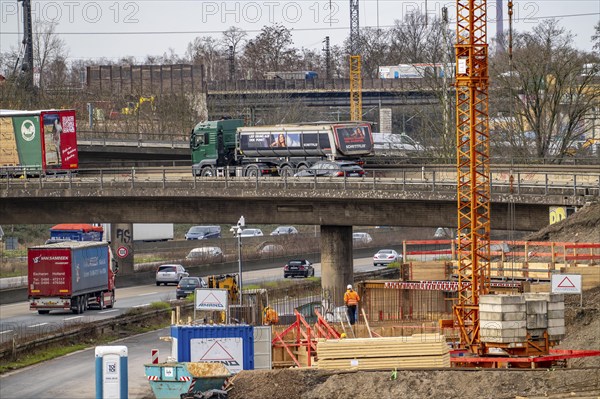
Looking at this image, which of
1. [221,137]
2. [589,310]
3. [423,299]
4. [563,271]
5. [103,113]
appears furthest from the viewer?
[103,113]

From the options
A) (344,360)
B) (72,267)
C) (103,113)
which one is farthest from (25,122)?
(103,113)

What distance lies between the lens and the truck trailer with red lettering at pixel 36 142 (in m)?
64.8

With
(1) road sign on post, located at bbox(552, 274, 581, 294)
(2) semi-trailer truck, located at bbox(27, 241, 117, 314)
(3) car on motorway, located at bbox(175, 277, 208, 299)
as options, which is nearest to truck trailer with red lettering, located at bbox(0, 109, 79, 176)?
(3) car on motorway, located at bbox(175, 277, 208, 299)

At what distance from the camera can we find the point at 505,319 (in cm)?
3316

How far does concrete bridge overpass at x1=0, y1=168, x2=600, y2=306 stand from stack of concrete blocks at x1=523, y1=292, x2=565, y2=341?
692 inches

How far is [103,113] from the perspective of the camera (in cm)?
12294

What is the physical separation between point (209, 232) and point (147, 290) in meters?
28.3

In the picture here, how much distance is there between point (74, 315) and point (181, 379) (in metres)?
25.0

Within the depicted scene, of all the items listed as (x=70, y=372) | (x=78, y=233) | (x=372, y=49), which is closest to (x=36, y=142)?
(x=78, y=233)

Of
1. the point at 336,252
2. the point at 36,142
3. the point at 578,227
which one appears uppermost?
the point at 36,142

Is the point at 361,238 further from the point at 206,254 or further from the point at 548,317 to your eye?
the point at 548,317

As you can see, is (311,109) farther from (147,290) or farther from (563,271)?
(563,271)

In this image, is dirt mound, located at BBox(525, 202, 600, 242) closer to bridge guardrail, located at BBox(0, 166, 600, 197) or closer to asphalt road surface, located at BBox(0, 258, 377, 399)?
bridge guardrail, located at BBox(0, 166, 600, 197)

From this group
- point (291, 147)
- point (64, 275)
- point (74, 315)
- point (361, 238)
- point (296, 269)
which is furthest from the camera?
point (361, 238)
